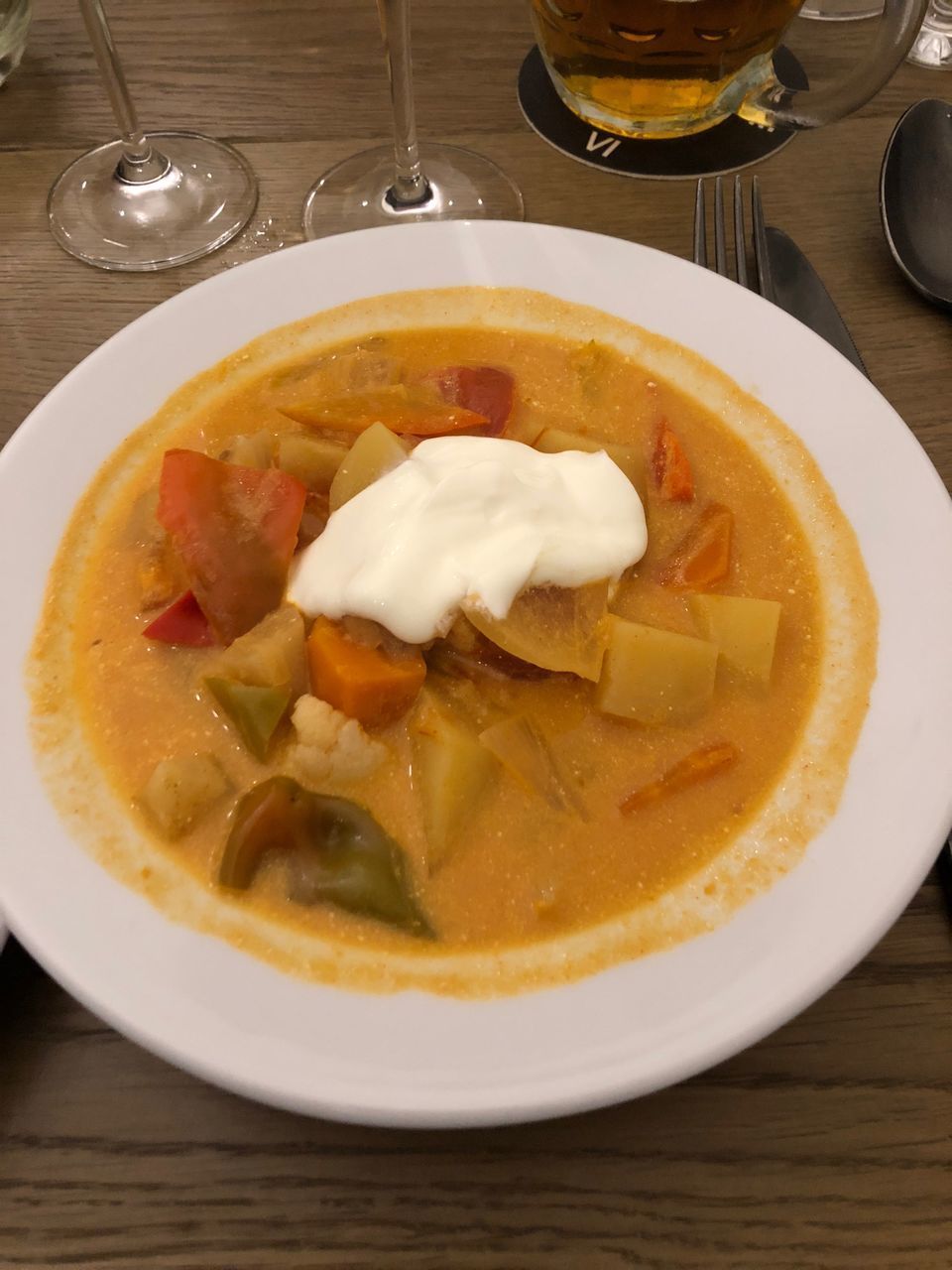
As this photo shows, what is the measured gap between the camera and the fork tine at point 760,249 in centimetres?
196

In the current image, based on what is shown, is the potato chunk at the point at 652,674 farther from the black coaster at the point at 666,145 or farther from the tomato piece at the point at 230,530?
the black coaster at the point at 666,145

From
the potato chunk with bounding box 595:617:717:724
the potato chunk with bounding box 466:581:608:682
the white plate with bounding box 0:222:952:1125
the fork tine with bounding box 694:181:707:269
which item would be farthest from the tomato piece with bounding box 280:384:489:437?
the fork tine with bounding box 694:181:707:269

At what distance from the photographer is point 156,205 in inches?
91.6

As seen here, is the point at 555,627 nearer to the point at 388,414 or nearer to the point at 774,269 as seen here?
the point at 388,414

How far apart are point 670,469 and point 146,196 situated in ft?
4.90

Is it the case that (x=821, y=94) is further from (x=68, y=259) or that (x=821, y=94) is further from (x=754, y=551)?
(x=68, y=259)

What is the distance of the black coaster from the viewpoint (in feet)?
7.64

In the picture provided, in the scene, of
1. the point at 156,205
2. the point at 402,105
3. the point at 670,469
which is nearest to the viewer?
the point at 670,469

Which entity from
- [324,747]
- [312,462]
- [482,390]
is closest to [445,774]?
[324,747]

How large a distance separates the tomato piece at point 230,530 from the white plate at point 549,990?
9.0 inches

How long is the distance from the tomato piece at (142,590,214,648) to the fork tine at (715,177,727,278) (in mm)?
1228

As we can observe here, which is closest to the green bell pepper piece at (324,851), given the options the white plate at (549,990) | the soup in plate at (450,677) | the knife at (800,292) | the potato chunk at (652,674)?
the soup in plate at (450,677)

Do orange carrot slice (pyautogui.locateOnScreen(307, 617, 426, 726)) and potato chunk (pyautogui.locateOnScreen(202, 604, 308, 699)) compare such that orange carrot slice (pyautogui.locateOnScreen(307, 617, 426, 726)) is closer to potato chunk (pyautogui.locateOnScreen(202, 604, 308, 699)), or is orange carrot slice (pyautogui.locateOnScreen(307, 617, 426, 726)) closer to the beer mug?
potato chunk (pyautogui.locateOnScreen(202, 604, 308, 699))

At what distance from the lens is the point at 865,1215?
4.01ft
